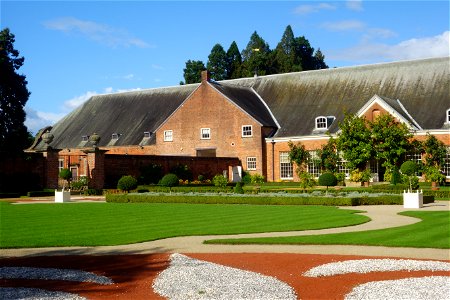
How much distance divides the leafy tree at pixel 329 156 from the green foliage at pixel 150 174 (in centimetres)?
1261

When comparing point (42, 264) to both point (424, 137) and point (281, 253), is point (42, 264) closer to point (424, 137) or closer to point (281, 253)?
point (281, 253)

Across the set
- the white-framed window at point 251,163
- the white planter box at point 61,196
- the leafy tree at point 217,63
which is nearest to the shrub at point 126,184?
the white planter box at point 61,196

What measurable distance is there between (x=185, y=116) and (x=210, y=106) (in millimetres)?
2780

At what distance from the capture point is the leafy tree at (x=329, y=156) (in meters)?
44.2

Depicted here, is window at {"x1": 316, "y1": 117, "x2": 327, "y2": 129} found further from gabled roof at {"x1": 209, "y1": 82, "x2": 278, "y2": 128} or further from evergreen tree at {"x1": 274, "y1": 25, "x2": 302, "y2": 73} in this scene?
evergreen tree at {"x1": 274, "y1": 25, "x2": 302, "y2": 73}

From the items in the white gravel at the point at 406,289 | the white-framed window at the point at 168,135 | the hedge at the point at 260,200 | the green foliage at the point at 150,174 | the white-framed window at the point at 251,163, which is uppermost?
the white-framed window at the point at 168,135

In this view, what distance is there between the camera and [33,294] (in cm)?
873

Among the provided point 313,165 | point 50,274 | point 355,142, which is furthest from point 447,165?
point 50,274

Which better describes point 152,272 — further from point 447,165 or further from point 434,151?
point 447,165

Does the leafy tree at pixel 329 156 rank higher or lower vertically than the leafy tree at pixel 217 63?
lower

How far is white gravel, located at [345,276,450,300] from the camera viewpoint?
331 inches

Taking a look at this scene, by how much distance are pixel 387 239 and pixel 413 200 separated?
10.8m

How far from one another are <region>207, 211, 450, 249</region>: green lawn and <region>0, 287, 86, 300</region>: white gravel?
5922 mm

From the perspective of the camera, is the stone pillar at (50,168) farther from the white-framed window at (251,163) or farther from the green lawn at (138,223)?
the white-framed window at (251,163)
